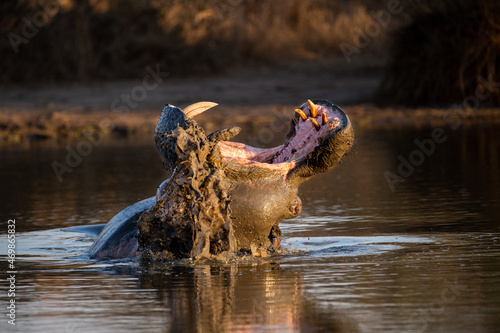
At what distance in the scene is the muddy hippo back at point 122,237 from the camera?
6.07 meters

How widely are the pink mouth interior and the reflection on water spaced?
1.37 ft

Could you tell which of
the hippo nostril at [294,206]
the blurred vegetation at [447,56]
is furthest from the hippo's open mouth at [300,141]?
the blurred vegetation at [447,56]

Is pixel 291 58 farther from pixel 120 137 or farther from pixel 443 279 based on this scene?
pixel 443 279

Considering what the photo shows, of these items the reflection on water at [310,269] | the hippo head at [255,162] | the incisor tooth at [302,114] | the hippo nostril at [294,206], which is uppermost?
the incisor tooth at [302,114]

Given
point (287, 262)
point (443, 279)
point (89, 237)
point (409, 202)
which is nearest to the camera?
point (443, 279)

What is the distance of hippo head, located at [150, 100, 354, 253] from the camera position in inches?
215

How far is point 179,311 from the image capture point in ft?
15.2

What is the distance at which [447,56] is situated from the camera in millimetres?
16453

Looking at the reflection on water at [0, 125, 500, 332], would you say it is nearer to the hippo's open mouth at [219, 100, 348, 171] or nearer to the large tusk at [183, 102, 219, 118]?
the hippo's open mouth at [219, 100, 348, 171]

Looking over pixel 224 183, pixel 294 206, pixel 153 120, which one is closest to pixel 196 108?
pixel 224 183

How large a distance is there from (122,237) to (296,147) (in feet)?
4.07

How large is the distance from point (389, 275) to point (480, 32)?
1150 centimetres

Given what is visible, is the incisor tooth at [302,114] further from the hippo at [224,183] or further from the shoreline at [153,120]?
the shoreline at [153,120]

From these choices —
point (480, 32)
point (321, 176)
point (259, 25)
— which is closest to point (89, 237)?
point (321, 176)
